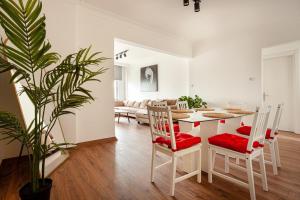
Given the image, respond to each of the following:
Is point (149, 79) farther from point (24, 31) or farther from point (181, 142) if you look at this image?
point (24, 31)

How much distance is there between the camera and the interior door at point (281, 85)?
4414 millimetres

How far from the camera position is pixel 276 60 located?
463cm

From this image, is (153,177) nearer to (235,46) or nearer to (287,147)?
(287,147)

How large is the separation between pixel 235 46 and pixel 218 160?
361cm

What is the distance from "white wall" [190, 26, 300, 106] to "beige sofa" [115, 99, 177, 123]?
51.6 inches

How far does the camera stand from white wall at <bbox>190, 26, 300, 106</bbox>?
4.09 metres

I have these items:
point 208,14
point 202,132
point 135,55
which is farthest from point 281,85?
point 135,55

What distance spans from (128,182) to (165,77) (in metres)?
5.48

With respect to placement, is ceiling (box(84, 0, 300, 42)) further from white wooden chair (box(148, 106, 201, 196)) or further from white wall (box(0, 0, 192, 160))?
white wooden chair (box(148, 106, 201, 196))

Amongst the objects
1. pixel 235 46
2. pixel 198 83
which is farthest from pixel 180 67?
pixel 235 46

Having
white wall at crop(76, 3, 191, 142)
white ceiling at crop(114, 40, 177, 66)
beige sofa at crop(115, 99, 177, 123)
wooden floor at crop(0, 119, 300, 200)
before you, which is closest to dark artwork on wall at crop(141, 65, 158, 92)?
white ceiling at crop(114, 40, 177, 66)

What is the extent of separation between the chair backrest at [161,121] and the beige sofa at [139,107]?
1.82 meters

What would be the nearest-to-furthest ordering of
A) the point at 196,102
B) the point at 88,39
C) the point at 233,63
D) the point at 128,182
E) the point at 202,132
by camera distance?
the point at 128,182, the point at 202,132, the point at 88,39, the point at 233,63, the point at 196,102

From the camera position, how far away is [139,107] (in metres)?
Answer: 6.84
